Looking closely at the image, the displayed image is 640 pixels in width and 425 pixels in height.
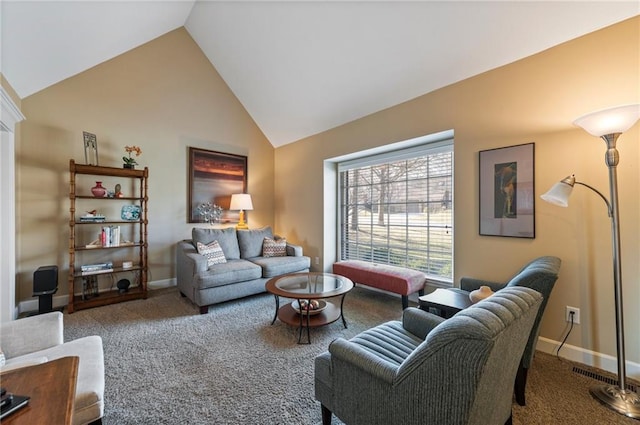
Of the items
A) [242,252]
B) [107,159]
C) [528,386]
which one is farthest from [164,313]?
[528,386]

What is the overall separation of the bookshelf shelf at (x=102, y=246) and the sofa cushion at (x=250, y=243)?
1.32m

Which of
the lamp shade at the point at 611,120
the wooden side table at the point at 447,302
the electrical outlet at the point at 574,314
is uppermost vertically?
the lamp shade at the point at 611,120

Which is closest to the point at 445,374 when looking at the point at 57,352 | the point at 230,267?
the point at 57,352

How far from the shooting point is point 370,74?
128 inches

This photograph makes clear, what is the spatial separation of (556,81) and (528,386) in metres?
2.46

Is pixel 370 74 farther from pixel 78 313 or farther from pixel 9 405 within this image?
pixel 78 313

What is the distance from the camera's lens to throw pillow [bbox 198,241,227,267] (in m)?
3.59

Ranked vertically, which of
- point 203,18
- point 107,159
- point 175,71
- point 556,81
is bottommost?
point 107,159

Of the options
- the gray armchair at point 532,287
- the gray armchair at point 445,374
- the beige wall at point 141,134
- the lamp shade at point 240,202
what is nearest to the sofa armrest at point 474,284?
the gray armchair at point 532,287

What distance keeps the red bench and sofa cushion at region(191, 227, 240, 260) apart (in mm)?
1707

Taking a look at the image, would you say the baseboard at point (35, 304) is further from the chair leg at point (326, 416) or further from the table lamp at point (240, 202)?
the chair leg at point (326, 416)

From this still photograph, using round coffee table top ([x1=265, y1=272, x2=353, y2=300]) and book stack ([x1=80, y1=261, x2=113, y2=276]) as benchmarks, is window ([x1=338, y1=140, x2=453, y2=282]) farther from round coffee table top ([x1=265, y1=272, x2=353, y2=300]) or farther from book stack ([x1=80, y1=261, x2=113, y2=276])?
book stack ([x1=80, y1=261, x2=113, y2=276])

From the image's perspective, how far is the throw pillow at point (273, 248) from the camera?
4.32m

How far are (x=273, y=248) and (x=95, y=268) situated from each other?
2.33m
